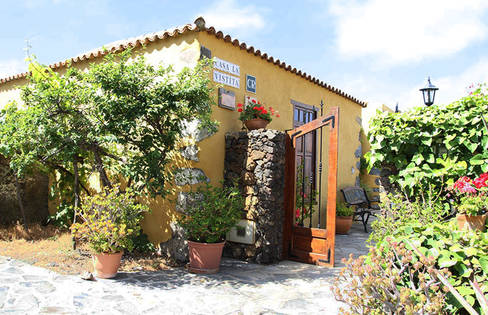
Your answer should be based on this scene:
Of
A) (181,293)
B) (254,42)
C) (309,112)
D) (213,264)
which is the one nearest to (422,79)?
(309,112)

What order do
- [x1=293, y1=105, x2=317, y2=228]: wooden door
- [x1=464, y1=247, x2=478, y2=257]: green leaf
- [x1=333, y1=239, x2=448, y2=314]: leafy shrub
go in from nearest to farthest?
[x1=333, y1=239, x2=448, y2=314]: leafy shrub < [x1=464, y1=247, x2=478, y2=257]: green leaf < [x1=293, y1=105, x2=317, y2=228]: wooden door

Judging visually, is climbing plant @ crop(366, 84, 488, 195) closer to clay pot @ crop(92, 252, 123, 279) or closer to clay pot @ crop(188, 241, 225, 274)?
clay pot @ crop(188, 241, 225, 274)

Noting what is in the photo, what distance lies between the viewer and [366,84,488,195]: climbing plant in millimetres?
4383

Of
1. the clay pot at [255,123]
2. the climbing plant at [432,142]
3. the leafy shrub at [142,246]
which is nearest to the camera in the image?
the climbing plant at [432,142]

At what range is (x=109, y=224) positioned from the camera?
436cm

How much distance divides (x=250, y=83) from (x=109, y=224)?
339 centimetres

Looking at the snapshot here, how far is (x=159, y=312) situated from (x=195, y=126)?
278 centimetres

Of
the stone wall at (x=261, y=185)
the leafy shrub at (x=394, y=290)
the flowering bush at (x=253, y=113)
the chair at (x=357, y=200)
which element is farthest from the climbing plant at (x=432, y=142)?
the chair at (x=357, y=200)

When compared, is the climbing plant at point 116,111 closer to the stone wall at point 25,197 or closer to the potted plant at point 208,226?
the potted plant at point 208,226

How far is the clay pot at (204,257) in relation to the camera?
483 cm

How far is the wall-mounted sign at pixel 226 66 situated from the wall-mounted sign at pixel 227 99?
35 centimetres

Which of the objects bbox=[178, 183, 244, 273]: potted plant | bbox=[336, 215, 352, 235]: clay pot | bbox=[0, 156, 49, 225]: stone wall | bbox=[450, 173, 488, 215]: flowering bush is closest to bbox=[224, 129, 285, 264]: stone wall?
bbox=[178, 183, 244, 273]: potted plant

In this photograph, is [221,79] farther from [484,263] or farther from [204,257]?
[484,263]

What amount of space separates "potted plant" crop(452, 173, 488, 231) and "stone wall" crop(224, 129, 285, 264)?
2.47 meters
